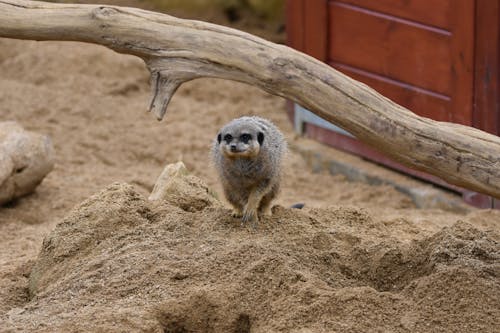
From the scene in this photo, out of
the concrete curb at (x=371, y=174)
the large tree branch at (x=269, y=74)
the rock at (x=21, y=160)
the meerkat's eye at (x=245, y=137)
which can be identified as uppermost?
the large tree branch at (x=269, y=74)

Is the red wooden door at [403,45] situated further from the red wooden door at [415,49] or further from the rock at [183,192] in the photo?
the rock at [183,192]

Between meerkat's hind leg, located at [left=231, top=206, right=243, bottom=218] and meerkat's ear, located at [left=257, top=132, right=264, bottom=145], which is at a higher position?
meerkat's ear, located at [left=257, top=132, right=264, bottom=145]

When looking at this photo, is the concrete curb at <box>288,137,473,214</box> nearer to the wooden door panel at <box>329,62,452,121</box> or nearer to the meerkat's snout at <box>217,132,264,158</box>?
the wooden door panel at <box>329,62,452,121</box>

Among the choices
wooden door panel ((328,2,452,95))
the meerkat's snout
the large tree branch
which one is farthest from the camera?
wooden door panel ((328,2,452,95))

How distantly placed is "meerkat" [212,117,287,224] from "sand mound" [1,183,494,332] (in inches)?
3.6

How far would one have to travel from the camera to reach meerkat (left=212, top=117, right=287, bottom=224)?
4609 millimetres

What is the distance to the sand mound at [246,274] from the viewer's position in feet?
12.8

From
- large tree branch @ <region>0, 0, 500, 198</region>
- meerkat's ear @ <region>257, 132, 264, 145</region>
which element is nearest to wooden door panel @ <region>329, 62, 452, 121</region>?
meerkat's ear @ <region>257, 132, 264, 145</region>

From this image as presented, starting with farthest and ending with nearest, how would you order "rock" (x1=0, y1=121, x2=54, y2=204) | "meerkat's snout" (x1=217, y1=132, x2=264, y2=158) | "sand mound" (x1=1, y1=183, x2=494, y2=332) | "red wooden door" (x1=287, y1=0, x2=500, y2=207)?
"red wooden door" (x1=287, y1=0, x2=500, y2=207) → "rock" (x1=0, y1=121, x2=54, y2=204) → "meerkat's snout" (x1=217, y1=132, x2=264, y2=158) → "sand mound" (x1=1, y1=183, x2=494, y2=332)

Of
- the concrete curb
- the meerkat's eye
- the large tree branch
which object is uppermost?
the large tree branch

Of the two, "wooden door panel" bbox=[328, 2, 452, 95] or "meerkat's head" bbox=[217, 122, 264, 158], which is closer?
"meerkat's head" bbox=[217, 122, 264, 158]

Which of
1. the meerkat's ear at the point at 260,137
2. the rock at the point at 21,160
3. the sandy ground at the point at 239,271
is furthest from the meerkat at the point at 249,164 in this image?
the rock at the point at 21,160

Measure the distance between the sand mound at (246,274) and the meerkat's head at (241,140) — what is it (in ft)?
0.96

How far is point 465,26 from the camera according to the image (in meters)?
6.20
